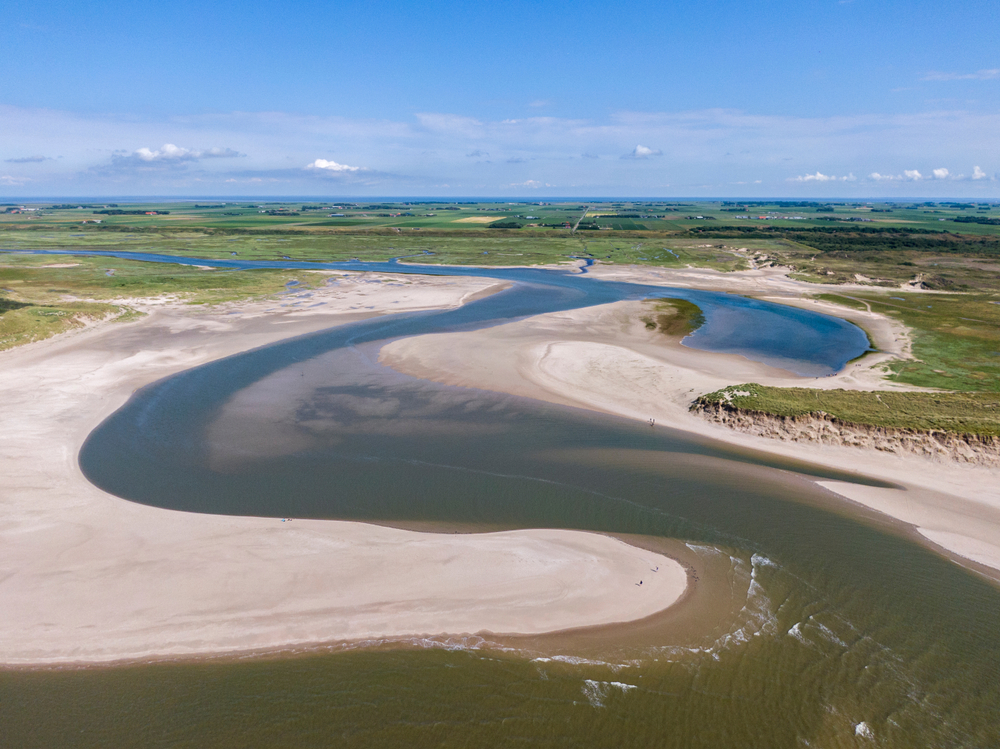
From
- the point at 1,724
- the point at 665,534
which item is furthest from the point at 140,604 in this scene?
the point at 665,534

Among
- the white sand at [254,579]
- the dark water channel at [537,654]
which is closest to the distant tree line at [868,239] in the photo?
the dark water channel at [537,654]

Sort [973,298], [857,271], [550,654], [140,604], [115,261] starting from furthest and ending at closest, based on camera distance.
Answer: [115,261] < [857,271] < [973,298] < [140,604] < [550,654]

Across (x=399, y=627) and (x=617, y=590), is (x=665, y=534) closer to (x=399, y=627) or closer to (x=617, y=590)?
(x=617, y=590)

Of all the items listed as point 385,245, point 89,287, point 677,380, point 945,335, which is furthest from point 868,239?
point 89,287

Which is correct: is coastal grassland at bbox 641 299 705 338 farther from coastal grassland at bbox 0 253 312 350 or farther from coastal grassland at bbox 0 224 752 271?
coastal grassland at bbox 0 253 312 350

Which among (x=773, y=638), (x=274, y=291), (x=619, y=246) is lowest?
(x=773, y=638)

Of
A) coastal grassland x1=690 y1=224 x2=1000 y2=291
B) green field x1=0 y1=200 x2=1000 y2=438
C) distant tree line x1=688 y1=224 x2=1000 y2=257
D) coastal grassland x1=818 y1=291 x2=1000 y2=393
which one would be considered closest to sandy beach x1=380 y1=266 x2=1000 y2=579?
coastal grassland x1=818 y1=291 x2=1000 y2=393

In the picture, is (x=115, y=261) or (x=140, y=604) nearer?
(x=140, y=604)
